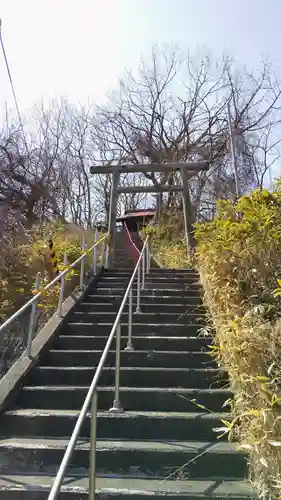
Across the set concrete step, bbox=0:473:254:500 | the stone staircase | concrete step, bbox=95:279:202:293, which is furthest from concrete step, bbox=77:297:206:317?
concrete step, bbox=0:473:254:500

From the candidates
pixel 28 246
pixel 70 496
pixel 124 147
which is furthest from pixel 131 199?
pixel 70 496

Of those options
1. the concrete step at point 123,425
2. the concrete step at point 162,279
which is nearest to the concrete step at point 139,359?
the concrete step at point 123,425

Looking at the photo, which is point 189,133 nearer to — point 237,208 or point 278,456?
point 237,208

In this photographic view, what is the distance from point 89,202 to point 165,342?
22.6 m

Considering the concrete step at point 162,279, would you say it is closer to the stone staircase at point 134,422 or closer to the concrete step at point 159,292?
the concrete step at point 159,292

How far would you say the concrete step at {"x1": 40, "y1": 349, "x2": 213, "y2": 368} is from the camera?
4992 millimetres

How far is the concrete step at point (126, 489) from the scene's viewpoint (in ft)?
9.79

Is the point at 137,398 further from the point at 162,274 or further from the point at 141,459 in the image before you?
the point at 162,274

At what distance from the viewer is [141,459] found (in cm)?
344

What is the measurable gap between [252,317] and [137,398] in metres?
1.34

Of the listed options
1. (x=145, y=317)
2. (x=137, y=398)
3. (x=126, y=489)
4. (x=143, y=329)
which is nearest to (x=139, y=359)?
(x=137, y=398)

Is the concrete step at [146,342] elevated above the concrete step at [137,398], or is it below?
above

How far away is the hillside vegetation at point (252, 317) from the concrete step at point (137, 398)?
0.29m

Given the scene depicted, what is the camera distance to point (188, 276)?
8836 millimetres
